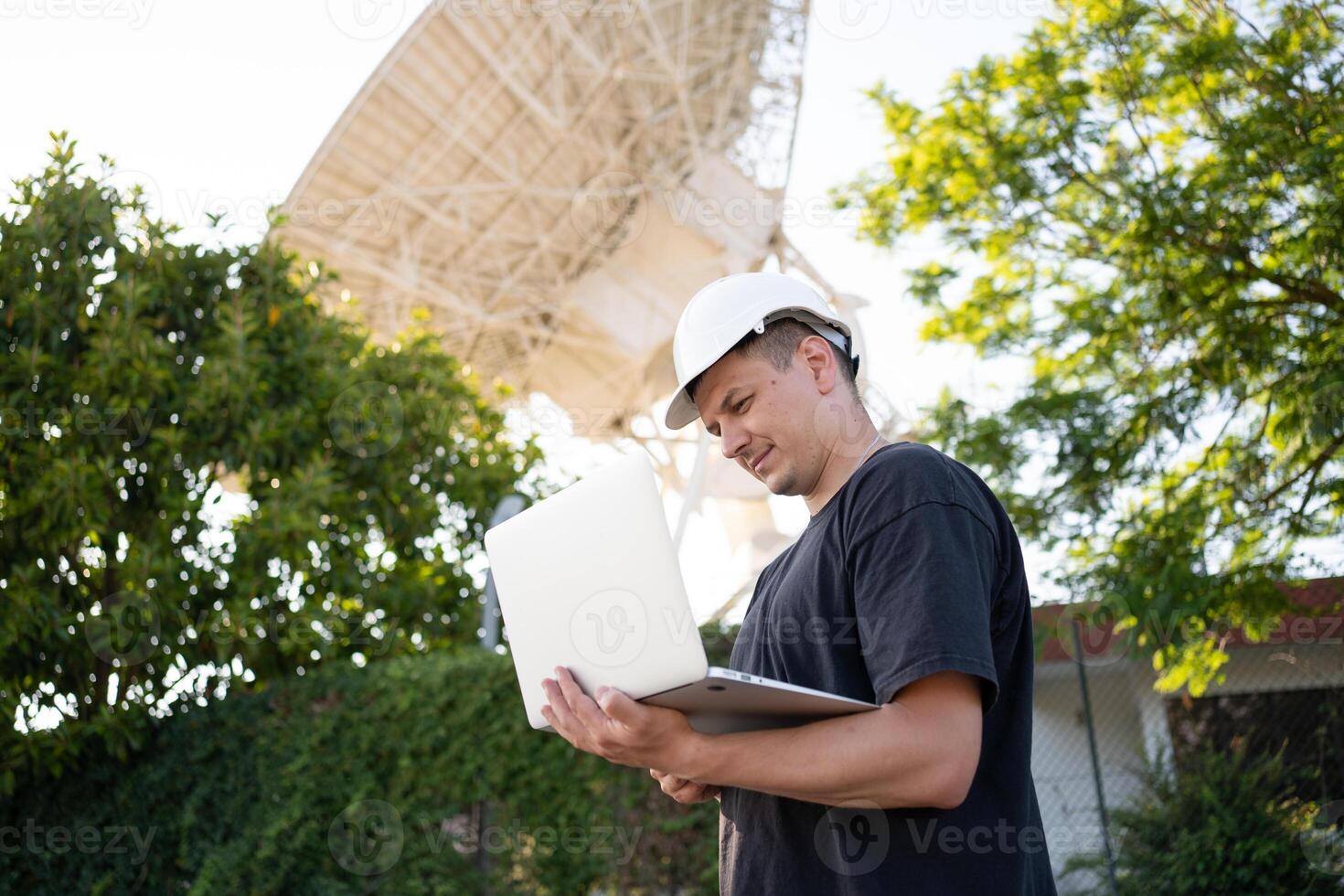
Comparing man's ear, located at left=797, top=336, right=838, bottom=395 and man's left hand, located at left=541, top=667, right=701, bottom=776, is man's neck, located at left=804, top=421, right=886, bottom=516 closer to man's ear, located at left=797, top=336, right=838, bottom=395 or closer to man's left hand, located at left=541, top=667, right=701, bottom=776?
man's ear, located at left=797, top=336, right=838, bottom=395

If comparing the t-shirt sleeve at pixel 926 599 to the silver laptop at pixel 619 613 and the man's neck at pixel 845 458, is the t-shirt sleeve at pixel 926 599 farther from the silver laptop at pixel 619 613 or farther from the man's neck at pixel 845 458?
the man's neck at pixel 845 458

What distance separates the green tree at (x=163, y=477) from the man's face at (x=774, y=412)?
251 inches

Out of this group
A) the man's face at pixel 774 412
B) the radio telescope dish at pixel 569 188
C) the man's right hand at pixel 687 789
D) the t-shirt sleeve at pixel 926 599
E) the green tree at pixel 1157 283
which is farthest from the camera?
the radio telescope dish at pixel 569 188

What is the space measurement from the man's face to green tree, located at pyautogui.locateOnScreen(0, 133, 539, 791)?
6.37 meters

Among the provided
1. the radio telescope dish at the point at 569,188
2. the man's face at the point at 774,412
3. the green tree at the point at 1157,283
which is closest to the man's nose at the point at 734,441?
the man's face at the point at 774,412

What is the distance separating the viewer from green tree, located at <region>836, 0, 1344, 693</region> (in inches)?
268

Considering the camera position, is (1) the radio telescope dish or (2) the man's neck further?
(1) the radio telescope dish

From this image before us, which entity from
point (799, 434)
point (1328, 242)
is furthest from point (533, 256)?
point (799, 434)

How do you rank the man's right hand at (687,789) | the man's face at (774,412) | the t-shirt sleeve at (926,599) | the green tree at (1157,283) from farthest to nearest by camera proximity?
the green tree at (1157,283)
the man's right hand at (687,789)
the man's face at (774,412)
the t-shirt sleeve at (926,599)

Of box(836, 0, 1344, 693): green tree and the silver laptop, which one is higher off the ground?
box(836, 0, 1344, 693): green tree

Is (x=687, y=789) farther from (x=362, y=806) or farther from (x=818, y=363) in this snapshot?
(x=362, y=806)

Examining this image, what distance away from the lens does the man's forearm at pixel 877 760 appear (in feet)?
5.69

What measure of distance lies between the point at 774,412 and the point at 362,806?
239 inches

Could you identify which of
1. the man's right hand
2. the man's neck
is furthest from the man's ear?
the man's right hand
